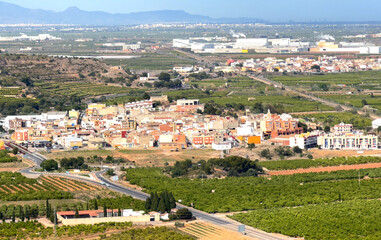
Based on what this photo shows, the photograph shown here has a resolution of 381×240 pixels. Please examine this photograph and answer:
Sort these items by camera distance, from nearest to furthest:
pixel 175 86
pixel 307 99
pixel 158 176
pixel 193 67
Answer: pixel 158 176
pixel 307 99
pixel 175 86
pixel 193 67

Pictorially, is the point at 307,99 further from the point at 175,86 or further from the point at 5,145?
the point at 5,145

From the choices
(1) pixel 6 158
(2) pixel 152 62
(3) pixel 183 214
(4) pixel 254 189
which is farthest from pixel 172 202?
(2) pixel 152 62

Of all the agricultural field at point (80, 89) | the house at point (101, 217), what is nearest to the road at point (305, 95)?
the agricultural field at point (80, 89)

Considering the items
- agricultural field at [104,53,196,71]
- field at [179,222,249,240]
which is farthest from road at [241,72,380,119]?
field at [179,222,249,240]

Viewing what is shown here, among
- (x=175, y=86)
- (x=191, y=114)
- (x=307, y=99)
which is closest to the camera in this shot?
(x=191, y=114)

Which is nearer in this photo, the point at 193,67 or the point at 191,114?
the point at 191,114

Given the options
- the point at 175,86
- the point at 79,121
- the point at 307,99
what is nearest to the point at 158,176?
the point at 79,121
